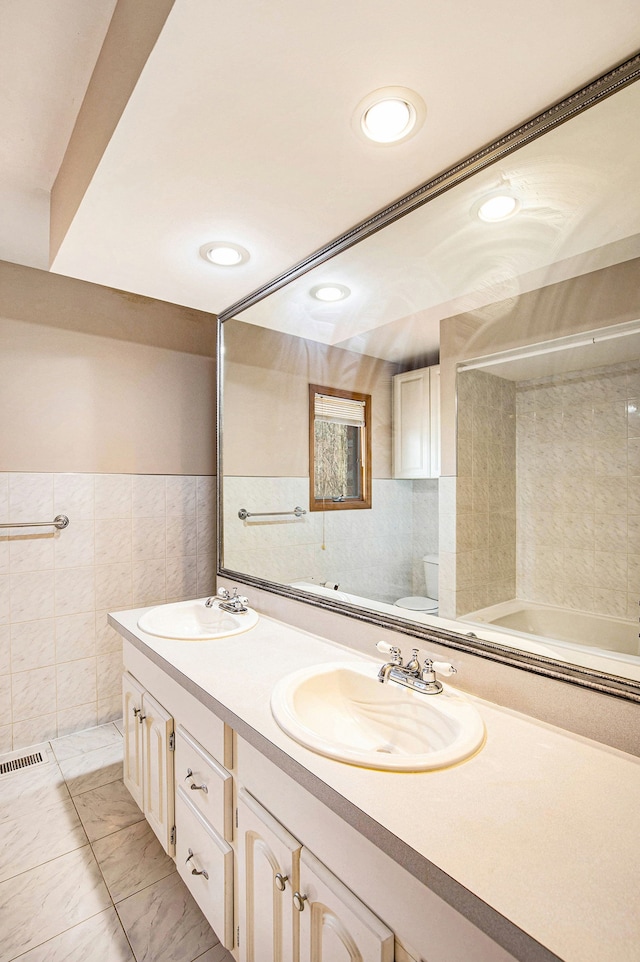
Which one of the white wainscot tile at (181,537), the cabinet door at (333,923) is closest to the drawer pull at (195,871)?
the cabinet door at (333,923)

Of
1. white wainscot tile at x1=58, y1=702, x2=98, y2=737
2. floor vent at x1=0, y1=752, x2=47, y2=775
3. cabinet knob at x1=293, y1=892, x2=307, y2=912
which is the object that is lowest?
floor vent at x1=0, y1=752, x2=47, y2=775

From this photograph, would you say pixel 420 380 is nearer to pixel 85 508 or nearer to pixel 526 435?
pixel 526 435

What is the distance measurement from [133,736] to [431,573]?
4.34 feet

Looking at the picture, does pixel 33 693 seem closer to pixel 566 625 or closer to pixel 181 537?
pixel 181 537

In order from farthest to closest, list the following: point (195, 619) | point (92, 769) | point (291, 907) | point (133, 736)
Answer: point (92, 769) → point (195, 619) → point (133, 736) → point (291, 907)

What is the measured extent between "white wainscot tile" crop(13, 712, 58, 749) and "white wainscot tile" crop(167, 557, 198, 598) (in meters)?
0.81

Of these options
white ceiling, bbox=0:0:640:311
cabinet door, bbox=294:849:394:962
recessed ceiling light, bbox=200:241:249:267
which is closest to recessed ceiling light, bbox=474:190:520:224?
white ceiling, bbox=0:0:640:311

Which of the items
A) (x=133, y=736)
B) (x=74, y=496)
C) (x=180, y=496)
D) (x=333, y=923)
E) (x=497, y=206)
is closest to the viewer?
(x=333, y=923)

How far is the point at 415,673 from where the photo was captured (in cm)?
120

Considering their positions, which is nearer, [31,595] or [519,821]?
[519,821]

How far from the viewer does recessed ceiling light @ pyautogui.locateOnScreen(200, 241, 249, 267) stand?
1.76 metres

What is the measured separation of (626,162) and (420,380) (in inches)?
25.3

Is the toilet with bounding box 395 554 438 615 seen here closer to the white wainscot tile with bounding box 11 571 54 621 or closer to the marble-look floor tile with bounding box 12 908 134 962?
the marble-look floor tile with bounding box 12 908 134 962

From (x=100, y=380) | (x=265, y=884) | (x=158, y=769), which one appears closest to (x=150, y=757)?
(x=158, y=769)
